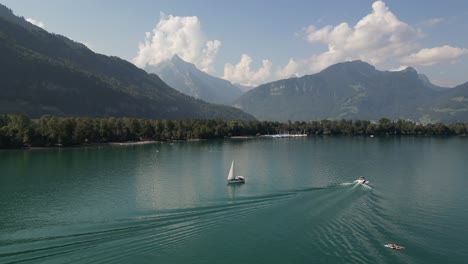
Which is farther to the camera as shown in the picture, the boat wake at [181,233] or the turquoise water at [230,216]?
the turquoise water at [230,216]

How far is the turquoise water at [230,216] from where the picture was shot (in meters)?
38.3

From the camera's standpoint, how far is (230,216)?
2007 inches

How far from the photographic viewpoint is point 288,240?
42375 millimetres

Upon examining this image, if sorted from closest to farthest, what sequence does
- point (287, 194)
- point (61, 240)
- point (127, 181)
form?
point (61, 240), point (287, 194), point (127, 181)

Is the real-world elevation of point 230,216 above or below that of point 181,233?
above

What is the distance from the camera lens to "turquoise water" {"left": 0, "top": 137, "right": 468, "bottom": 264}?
3828 centimetres

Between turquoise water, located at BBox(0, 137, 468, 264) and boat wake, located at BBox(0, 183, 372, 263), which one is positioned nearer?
boat wake, located at BBox(0, 183, 372, 263)

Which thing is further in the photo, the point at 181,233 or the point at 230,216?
the point at 230,216

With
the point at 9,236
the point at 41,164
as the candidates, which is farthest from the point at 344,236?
the point at 41,164

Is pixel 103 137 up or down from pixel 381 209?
up

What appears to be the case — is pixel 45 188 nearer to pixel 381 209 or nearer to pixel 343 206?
pixel 343 206

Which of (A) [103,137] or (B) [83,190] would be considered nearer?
(B) [83,190]

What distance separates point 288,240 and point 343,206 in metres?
18.1

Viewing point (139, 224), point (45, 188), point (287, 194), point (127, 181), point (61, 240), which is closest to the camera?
point (61, 240)
